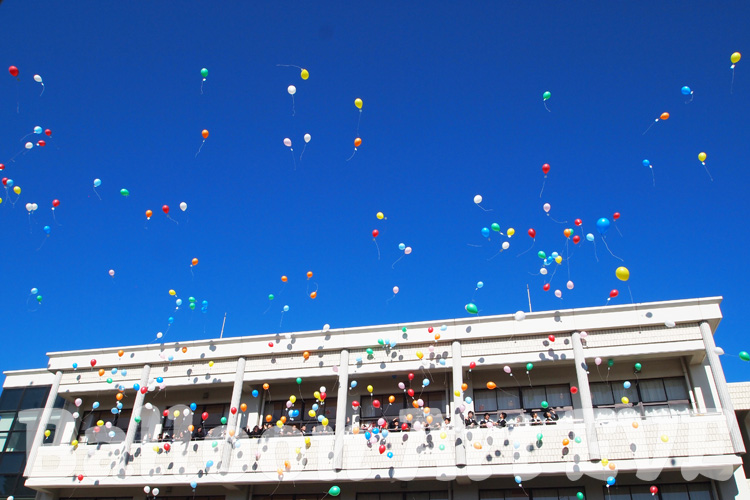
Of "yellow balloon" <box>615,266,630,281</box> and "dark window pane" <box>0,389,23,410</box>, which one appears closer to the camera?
"yellow balloon" <box>615,266,630,281</box>

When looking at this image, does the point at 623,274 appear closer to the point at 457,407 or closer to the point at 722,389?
the point at 722,389

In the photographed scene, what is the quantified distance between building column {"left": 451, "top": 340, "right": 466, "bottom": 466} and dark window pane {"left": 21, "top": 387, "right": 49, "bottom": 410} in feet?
46.3

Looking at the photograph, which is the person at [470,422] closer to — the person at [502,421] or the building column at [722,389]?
the person at [502,421]

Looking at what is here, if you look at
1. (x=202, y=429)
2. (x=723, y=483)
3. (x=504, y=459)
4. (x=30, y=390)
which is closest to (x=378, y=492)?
(x=504, y=459)

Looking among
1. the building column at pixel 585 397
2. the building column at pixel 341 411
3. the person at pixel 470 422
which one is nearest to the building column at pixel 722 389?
the building column at pixel 585 397

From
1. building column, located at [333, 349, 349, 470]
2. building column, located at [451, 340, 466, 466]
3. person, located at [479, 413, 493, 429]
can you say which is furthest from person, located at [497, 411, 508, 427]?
building column, located at [333, 349, 349, 470]

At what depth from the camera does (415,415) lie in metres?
16.8

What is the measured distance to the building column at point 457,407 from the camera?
14711mm

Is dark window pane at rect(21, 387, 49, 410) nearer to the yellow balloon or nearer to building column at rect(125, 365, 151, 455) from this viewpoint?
building column at rect(125, 365, 151, 455)

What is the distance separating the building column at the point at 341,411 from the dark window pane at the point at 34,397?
1088cm

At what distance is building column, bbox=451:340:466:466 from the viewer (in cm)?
1471

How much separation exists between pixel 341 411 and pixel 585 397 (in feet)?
20.9

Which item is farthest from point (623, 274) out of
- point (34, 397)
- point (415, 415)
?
point (34, 397)

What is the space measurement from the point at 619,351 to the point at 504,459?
13.1 feet
